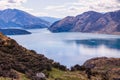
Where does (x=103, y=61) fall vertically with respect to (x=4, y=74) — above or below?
below

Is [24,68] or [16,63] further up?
[16,63]

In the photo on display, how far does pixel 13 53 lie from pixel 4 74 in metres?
15.9

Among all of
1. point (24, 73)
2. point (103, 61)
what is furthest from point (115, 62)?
point (24, 73)

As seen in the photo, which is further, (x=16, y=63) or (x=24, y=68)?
(x=16, y=63)

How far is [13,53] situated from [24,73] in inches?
385

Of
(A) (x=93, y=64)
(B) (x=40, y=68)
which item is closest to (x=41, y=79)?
(B) (x=40, y=68)

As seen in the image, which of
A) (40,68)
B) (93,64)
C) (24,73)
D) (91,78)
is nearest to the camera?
(24,73)

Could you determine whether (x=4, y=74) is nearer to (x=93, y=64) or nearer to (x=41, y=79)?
(x=41, y=79)

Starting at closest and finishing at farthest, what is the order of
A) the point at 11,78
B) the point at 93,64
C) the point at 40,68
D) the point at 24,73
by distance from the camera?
the point at 11,78 → the point at 24,73 → the point at 40,68 → the point at 93,64

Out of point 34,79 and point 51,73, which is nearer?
point 34,79

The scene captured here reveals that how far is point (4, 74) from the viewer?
3600cm

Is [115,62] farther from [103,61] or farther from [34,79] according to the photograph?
[34,79]

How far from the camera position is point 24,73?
1683 inches

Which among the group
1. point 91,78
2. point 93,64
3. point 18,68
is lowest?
point 93,64
